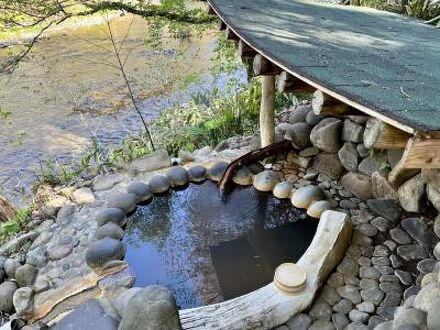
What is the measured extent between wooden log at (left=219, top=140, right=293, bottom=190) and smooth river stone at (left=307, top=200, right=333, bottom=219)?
110cm

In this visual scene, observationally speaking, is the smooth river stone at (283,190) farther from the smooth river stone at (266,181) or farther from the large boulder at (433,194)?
the large boulder at (433,194)

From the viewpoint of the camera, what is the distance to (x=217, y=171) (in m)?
5.43

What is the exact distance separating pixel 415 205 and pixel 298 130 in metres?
1.74

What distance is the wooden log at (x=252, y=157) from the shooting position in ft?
17.2

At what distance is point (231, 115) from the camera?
7.13 metres

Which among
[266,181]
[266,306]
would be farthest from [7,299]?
[266,181]

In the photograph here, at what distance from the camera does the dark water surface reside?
3.90 m

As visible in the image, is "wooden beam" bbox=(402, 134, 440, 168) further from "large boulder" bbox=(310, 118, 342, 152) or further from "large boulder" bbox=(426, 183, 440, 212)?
"large boulder" bbox=(310, 118, 342, 152)

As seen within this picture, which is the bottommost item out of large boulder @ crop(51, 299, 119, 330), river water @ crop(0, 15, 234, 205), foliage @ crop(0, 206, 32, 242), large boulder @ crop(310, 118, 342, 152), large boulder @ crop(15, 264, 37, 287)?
river water @ crop(0, 15, 234, 205)

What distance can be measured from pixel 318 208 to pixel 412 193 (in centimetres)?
91

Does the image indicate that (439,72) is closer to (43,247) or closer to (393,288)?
(393,288)

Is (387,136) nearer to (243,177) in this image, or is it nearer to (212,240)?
(212,240)

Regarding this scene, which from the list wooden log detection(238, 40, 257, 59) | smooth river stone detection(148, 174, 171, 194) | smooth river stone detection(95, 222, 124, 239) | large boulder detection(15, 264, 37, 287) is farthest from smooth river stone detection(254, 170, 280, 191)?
large boulder detection(15, 264, 37, 287)

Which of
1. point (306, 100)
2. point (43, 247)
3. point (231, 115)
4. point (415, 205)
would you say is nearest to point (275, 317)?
point (415, 205)
